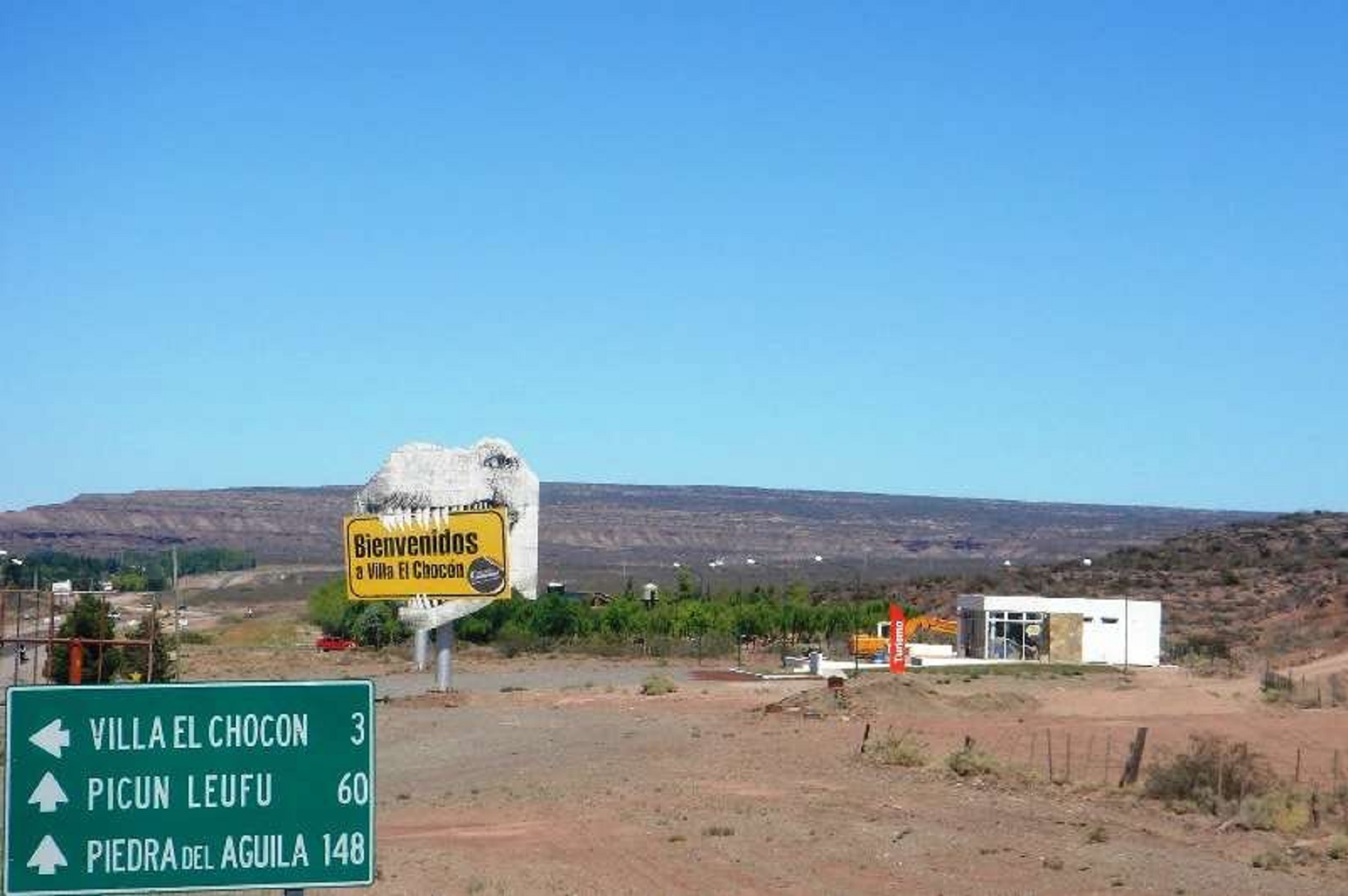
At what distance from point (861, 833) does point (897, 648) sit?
34705 millimetres

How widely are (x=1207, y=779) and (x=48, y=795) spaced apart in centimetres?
2142

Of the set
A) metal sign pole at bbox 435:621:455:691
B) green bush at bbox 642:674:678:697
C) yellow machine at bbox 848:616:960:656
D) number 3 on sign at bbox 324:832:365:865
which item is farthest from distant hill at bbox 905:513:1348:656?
number 3 on sign at bbox 324:832:365:865

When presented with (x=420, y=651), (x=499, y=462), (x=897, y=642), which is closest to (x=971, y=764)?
(x=499, y=462)

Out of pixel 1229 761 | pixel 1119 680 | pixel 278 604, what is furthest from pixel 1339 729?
pixel 278 604

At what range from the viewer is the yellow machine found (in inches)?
2852

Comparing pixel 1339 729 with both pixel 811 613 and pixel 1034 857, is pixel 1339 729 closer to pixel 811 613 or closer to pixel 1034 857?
pixel 1034 857

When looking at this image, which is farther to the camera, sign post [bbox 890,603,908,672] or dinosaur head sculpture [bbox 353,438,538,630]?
sign post [bbox 890,603,908,672]

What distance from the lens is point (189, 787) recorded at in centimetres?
724

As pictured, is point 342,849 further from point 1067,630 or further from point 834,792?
point 1067,630

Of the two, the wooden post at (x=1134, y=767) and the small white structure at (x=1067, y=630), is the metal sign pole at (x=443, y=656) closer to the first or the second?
the wooden post at (x=1134, y=767)

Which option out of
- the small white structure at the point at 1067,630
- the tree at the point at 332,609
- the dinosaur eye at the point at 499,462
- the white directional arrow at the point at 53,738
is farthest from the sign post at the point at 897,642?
the white directional arrow at the point at 53,738

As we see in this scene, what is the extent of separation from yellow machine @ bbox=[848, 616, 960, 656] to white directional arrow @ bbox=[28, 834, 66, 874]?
6407cm

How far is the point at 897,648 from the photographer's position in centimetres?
5656

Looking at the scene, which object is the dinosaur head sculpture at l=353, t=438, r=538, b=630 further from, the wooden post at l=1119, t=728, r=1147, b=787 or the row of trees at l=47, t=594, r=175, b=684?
the wooden post at l=1119, t=728, r=1147, b=787
